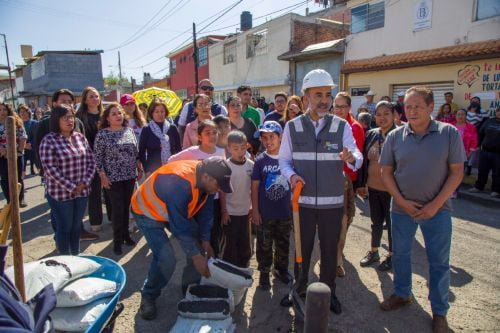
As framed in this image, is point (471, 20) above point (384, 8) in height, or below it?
below

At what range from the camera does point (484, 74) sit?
9852 millimetres

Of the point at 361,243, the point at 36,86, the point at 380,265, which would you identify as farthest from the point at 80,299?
the point at 36,86

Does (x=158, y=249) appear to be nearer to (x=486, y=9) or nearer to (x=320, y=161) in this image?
(x=320, y=161)

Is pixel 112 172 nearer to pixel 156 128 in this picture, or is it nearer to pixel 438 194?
pixel 156 128

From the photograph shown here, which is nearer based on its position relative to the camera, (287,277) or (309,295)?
(309,295)

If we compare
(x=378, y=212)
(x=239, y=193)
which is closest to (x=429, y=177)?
(x=378, y=212)

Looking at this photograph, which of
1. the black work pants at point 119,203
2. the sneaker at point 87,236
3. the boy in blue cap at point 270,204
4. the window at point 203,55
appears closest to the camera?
the boy in blue cap at point 270,204

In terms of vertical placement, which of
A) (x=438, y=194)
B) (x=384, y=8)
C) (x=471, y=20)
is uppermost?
(x=384, y=8)

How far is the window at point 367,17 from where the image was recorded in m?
13.3

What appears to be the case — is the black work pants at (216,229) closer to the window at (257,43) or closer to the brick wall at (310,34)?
the brick wall at (310,34)

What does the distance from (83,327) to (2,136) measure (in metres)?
5.27

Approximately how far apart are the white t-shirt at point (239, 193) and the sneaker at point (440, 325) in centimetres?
197

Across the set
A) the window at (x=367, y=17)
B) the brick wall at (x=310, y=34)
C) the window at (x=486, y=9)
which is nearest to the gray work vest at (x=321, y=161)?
the window at (x=486, y=9)

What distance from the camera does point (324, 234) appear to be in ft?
9.73
